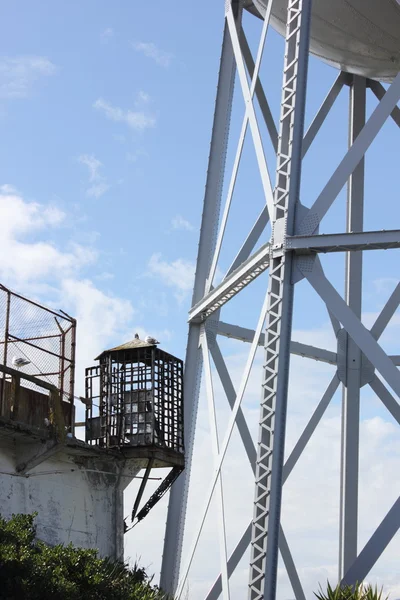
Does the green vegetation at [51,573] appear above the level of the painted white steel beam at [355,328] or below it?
below

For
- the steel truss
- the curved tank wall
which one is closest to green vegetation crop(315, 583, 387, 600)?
the steel truss

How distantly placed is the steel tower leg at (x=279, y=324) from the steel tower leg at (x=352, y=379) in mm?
6039

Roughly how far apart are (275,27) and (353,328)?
888cm

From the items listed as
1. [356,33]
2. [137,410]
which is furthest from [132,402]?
[356,33]

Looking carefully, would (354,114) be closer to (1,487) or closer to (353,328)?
(353,328)

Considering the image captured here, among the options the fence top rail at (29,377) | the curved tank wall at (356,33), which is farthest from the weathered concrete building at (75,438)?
the curved tank wall at (356,33)

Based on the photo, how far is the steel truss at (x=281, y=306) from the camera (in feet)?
61.6

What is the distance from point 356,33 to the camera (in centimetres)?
2394

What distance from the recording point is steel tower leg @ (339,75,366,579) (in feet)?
80.4

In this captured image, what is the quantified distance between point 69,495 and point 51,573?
4.97 m

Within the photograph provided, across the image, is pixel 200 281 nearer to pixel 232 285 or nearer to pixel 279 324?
pixel 232 285

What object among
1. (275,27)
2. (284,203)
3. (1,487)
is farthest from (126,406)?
(275,27)

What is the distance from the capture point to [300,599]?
82.2ft

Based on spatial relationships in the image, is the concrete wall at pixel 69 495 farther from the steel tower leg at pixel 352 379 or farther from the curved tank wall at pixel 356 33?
the curved tank wall at pixel 356 33
